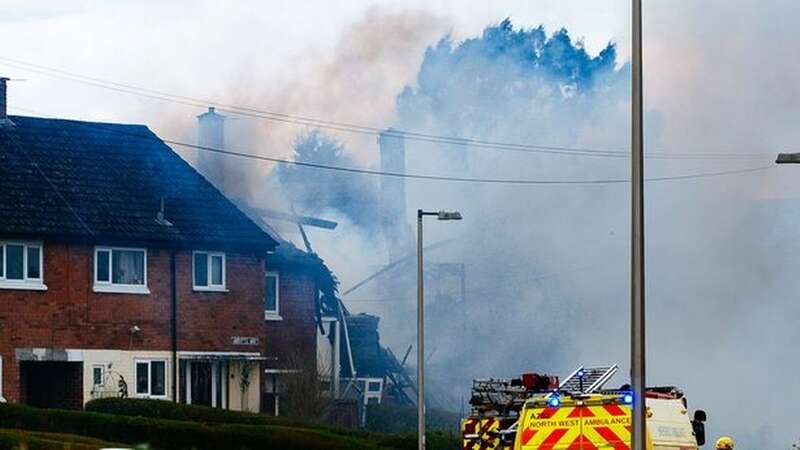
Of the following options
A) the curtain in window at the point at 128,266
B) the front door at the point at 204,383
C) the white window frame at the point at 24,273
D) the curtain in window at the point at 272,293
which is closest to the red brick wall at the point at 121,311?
the white window frame at the point at 24,273

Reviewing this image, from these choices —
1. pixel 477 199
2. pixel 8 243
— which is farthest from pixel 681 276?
pixel 8 243

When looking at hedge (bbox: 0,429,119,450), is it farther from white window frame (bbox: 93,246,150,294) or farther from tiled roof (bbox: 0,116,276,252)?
white window frame (bbox: 93,246,150,294)

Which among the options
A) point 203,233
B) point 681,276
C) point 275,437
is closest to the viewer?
point 275,437

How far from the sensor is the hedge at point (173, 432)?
163 feet

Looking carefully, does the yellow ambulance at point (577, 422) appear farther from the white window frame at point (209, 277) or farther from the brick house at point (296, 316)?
the brick house at point (296, 316)

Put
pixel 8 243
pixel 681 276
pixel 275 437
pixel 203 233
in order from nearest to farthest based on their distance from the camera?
pixel 275 437 → pixel 8 243 → pixel 203 233 → pixel 681 276

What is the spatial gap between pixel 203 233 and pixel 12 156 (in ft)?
20.8

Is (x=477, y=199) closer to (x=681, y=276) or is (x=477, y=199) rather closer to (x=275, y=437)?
(x=681, y=276)

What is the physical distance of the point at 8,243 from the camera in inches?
2429

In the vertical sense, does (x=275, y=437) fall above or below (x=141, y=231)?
below

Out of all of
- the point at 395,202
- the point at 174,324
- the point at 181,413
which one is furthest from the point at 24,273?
the point at 395,202

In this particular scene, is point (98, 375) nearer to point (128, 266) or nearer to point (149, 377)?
point (149, 377)

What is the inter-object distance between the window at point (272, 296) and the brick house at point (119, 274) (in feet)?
9.09

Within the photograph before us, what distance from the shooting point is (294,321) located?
2803 inches
